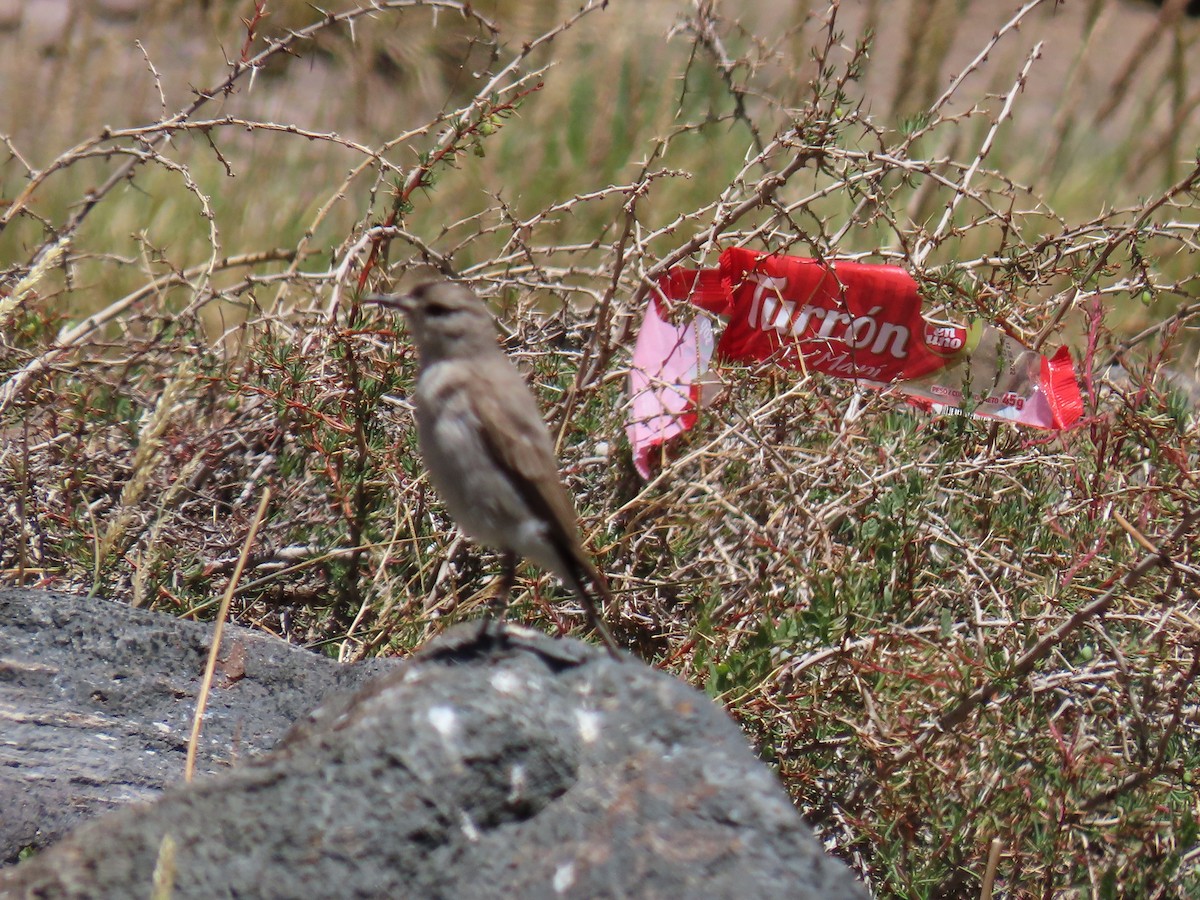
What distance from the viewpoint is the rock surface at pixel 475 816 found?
2486 mm

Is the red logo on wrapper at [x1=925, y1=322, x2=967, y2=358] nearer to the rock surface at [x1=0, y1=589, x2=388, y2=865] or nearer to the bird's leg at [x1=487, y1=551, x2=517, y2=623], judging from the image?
the bird's leg at [x1=487, y1=551, x2=517, y2=623]

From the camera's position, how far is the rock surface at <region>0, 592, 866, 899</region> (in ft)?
8.16

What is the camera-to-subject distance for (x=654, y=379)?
4621mm

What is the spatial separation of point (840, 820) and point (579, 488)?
1.78 metres

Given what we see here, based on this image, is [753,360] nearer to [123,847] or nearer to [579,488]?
[579,488]

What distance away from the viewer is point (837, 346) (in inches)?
186

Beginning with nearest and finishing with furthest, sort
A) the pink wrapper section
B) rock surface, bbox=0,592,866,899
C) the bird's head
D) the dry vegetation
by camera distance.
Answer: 1. rock surface, bbox=0,592,866,899
2. the dry vegetation
3. the bird's head
4. the pink wrapper section

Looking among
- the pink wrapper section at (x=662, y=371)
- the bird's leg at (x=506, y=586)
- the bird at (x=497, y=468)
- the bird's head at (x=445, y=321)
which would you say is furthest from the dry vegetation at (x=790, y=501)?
the bird at (x=497, y=468)

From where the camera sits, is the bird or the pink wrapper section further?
the pink wrapper section

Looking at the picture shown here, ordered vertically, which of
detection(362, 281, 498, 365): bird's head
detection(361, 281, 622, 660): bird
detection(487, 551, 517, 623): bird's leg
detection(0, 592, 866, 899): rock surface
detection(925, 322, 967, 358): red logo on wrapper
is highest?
detection(925, 322, 967, 358): red logo on wrapper

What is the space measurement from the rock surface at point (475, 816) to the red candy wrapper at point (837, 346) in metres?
1.91

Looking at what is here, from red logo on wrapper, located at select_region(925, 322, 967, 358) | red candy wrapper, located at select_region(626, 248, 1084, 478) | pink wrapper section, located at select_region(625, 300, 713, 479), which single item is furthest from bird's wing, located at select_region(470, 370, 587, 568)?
red logo on wrapper, located at select_region(925, 322, 967, 358)

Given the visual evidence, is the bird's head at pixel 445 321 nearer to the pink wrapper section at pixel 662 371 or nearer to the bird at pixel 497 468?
the bird at pixel 497 468

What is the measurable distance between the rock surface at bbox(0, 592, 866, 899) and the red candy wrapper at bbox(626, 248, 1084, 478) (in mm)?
1912
